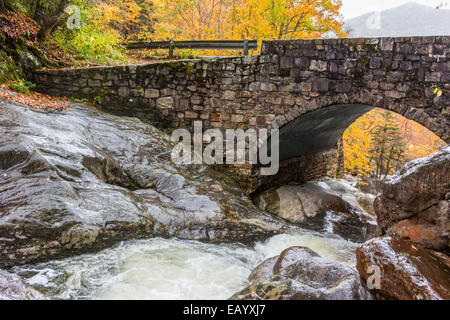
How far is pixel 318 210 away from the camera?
8.66m

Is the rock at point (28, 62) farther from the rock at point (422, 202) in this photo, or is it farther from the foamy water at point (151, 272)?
the rock at point (422, 202)

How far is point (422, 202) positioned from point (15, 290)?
172 inches

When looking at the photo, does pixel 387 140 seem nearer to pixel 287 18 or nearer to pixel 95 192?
pixel 287 18

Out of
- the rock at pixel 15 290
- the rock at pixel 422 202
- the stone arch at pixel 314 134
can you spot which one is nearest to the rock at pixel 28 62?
the stone arch at pixel 314 134

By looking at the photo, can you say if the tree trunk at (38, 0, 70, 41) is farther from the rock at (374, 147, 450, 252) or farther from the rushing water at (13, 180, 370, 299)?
the rock at (374, 147, 450, 252)

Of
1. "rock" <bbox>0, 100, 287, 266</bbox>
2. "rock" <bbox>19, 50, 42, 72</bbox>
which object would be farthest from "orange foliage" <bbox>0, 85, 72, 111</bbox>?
"rock" <bbox>19, 50, 42, 72</bbox>

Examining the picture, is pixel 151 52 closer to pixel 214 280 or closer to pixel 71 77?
pixel 71 77

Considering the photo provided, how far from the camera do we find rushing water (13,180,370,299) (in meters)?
3.23

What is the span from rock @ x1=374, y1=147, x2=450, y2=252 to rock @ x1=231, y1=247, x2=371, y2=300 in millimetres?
1145

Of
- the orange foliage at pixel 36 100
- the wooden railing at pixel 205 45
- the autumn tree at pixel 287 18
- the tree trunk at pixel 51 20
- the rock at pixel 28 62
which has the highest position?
the autumn tree at pixel 287 18

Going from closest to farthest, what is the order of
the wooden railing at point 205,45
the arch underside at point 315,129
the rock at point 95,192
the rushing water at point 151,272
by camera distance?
the rushing water at point 151,272, the rock at point 95,192, the arch underside at point 315,129, the wooden railing at point 205,45

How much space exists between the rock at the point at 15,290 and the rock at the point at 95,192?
0.64 m

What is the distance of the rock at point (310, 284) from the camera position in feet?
8.46
